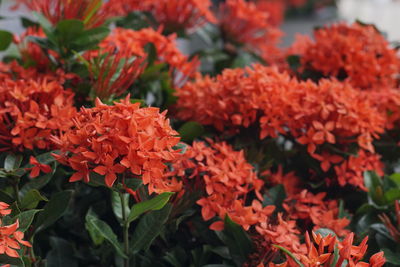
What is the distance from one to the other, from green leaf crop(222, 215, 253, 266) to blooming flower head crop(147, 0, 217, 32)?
0.71m

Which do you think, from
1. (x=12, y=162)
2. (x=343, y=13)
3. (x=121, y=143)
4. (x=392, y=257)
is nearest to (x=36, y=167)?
(x=12, y=162)

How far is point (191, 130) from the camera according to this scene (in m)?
1.01

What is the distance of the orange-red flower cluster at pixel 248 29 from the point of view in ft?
4.88

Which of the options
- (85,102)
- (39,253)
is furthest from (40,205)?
(85,102)

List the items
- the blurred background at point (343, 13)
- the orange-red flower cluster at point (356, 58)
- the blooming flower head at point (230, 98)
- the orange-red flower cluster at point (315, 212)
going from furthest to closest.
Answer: the blurred background at point (343, 13) < the orange-red flower cluster at point (356, 58) < the blooming flower head at point (230, 98) < the orange-red flower cluster at point (315, 212)

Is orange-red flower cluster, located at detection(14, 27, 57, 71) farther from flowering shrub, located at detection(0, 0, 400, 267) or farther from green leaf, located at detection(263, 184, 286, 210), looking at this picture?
green leaf, located at detection(263, 184, 286, 210)

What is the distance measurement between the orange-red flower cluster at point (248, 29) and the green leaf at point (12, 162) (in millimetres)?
862

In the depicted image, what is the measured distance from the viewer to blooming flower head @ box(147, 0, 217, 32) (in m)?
1.35

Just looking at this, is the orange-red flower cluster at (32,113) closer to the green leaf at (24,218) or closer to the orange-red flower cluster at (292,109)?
the green leaf at (24,218)

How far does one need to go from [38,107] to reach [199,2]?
2.06 ft

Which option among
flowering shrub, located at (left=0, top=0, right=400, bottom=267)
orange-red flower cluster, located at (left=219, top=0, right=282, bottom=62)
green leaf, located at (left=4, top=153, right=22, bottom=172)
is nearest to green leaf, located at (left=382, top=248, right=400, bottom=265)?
flowering shrub, located at (left=0, top=0, right=400, bottom=267)

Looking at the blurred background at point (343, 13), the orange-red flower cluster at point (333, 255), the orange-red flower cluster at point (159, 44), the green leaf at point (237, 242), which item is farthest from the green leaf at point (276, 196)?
the blurred background at point (343, 13)

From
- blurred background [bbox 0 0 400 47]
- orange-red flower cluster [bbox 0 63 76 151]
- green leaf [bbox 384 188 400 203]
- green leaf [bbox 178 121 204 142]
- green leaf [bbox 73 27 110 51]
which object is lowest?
blurred background [bbox 0 0 400 47]

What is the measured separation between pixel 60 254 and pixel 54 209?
130 millimetres
